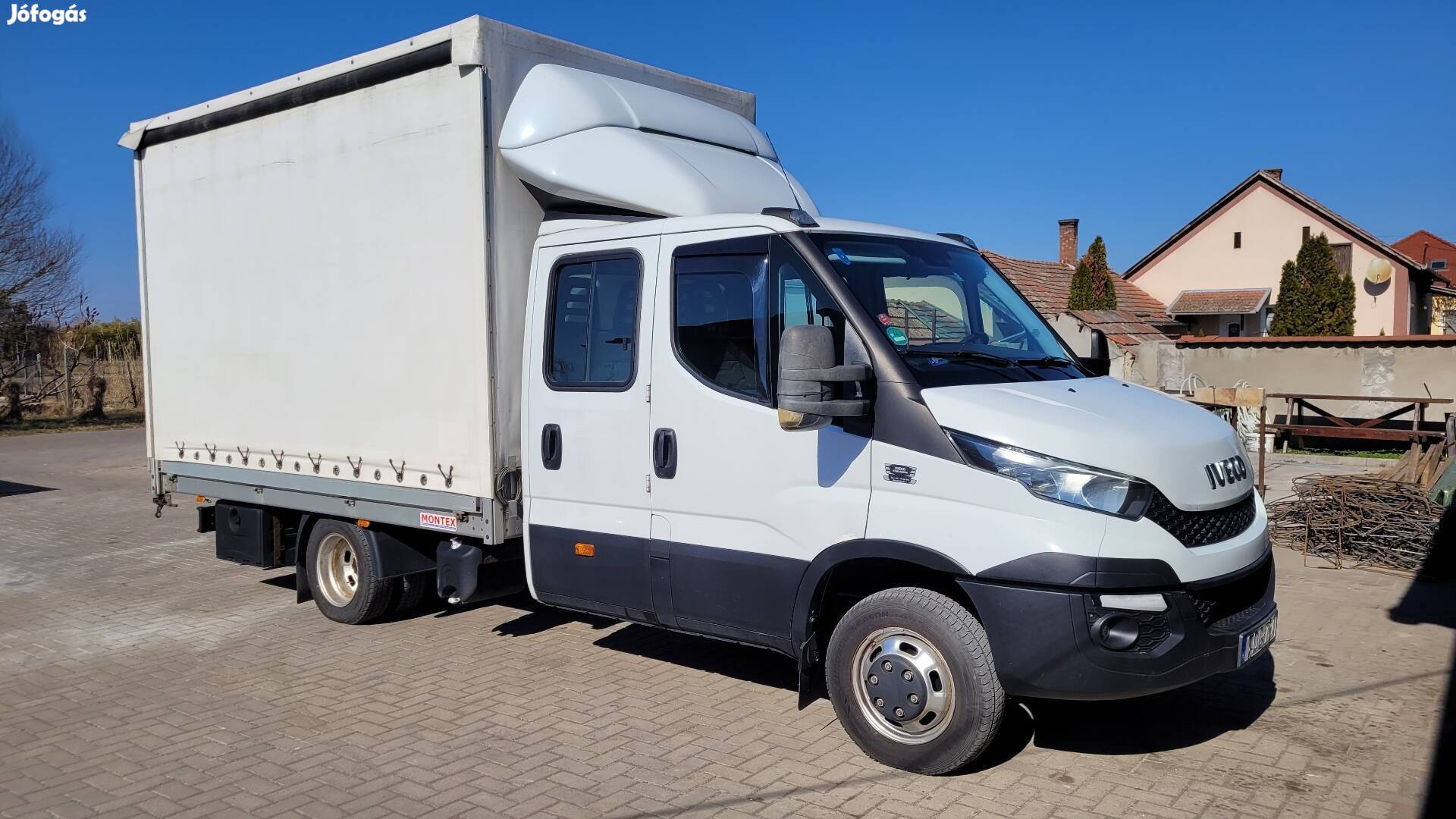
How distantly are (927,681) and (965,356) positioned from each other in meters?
1.49

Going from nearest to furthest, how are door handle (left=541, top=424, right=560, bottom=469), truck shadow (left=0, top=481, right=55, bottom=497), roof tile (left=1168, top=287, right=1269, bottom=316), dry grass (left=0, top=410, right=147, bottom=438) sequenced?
door handle (left=541, top=424, right=560, bottom=469) → truck shadow (left=0, top=481, right=55, bottom=497) → dry grass (left=0, top=410, right=147, bottom=438) → roof tile (left=1168, top=287, right=1269, bottom=316)

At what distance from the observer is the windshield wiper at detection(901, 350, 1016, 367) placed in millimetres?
4974

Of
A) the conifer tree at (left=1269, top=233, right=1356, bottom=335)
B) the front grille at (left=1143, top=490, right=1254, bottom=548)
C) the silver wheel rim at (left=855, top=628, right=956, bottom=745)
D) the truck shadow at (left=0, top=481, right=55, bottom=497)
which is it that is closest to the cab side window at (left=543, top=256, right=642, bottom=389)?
the silver wheel rim at (left=855, top=628, right=956, bottom=745)

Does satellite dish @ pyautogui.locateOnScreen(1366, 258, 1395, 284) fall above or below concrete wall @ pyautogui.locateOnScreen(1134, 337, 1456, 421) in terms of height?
above

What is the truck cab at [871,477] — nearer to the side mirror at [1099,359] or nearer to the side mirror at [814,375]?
the side mirror at [814,375]

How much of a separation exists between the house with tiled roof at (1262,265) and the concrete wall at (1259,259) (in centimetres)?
3

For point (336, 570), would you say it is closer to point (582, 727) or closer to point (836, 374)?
point (582, 727)

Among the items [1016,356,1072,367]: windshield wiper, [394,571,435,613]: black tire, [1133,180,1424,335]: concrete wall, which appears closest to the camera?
[1016,356,1072,367]: windshield wiper

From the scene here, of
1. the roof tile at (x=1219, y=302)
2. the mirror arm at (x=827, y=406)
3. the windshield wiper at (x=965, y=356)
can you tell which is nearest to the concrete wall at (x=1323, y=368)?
the windshield wiper at (x=965, y=356)

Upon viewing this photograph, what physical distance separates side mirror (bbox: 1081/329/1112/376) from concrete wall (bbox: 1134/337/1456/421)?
14755 mm

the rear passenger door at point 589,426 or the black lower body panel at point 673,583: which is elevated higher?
the rear passenger door at point 589,426

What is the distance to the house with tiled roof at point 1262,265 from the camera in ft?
126

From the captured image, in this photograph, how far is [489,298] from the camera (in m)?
6.12

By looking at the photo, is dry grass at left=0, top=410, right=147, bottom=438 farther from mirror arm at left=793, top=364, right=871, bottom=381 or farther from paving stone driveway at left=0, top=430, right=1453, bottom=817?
mirror arm at left=793, top=364, right=871, bottom=381
